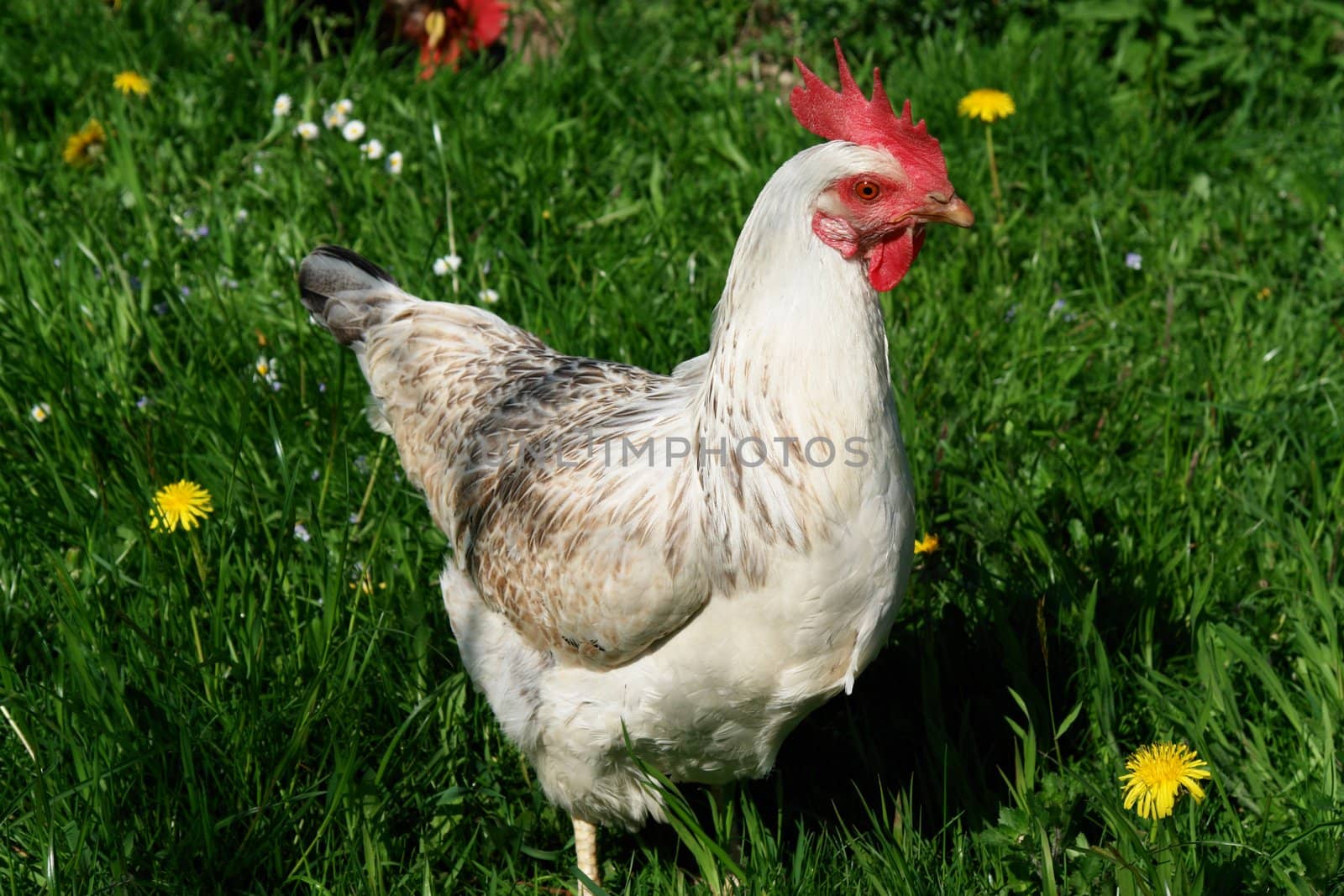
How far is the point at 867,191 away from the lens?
7.61 ft

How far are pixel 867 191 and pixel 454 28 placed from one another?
3973 mm

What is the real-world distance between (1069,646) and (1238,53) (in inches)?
123

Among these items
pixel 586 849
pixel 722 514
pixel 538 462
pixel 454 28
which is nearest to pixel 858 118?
pixel 722 514

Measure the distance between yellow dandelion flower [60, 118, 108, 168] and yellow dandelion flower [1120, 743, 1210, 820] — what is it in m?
4.33

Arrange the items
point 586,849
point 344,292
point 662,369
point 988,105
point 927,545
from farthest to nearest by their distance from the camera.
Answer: point 988,105, point 662,369, point 344,292, point 927,545, point 586,849

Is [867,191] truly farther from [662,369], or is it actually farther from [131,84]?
[131,84]

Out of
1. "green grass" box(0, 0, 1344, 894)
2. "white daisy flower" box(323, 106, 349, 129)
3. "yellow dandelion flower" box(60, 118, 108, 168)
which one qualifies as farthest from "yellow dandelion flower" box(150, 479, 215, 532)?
"yellow dandelion flower" box(60, 118, 108, 168)

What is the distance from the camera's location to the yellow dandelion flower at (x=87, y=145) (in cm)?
487

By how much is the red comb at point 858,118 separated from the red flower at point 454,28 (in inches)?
132

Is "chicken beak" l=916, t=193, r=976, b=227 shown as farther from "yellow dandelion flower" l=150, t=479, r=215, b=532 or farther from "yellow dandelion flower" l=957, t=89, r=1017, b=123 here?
"yellow dandelion flower" l=957, t=89, r=1017, b=123

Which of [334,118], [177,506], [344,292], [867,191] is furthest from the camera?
[334,118]

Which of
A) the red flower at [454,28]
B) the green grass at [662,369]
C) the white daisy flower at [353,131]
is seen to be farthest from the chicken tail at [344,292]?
the red flower at [454,28]

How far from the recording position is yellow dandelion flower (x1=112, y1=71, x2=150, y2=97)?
16.3 ft

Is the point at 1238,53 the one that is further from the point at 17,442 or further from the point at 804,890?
the point at 17,442
